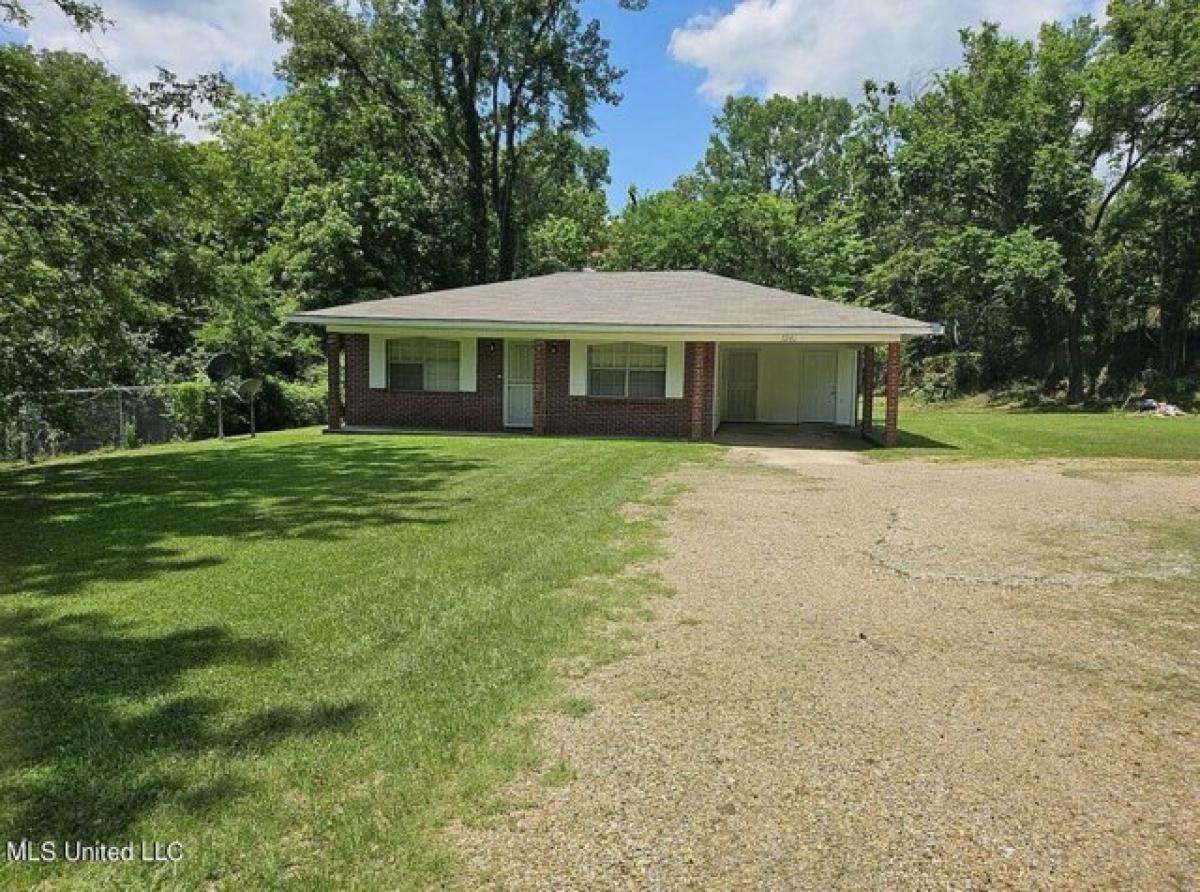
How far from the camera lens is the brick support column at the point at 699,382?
15.8 meters

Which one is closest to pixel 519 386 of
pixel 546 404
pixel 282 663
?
pixel 546 404

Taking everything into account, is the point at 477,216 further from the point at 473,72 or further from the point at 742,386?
the point at 742,386

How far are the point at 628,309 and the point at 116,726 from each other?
14.3 m

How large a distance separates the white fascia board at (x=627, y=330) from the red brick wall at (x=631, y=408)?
68 cm

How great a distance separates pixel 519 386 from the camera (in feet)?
57.1

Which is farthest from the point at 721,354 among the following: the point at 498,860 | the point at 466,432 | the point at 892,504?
the point at 498,860

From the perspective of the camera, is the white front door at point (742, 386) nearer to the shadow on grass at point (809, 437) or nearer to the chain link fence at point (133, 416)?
the shadow on grass at point (809, 437)

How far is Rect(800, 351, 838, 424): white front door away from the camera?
64.9 feet

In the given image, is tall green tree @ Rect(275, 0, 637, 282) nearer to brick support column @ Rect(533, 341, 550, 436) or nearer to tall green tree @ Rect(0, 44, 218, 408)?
brick support column @ Rect(533, 341, 550, 436)

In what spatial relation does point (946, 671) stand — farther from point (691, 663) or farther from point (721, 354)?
point (721, 354)

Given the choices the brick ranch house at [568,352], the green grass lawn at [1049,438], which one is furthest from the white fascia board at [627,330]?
the green grass lawn at [1049,438]

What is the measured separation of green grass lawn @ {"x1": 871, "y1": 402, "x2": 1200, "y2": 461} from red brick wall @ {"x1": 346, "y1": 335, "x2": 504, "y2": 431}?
799 cm

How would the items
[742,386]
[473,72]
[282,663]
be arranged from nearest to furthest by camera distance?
[282,663]
[742,386]
[473,72]

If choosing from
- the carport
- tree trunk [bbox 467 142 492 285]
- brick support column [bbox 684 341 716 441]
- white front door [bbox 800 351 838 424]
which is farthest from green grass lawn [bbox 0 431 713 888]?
tree trunk [bbox 467 142 492 285]
